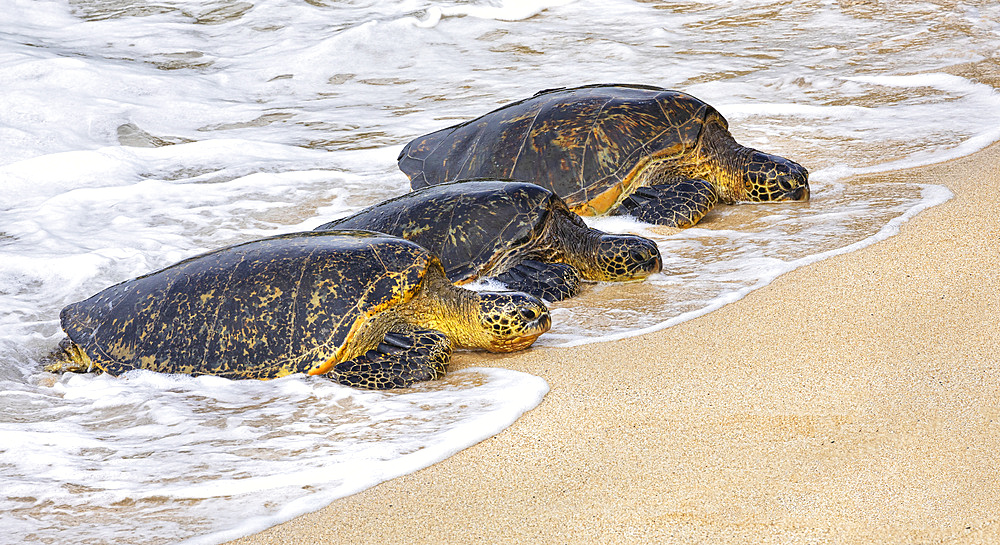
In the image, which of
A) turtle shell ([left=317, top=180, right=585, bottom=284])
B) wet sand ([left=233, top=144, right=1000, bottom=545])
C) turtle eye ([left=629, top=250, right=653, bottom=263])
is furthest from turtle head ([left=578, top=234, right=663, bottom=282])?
wet sand ([left=233, top=144, right=1000, bottom=545])

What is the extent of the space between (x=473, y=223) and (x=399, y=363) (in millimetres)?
1147

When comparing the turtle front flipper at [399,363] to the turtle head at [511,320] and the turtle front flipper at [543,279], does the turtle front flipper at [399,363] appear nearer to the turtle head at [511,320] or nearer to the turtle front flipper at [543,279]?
the turtle head at [511,320]

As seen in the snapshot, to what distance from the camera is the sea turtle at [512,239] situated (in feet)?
14.4

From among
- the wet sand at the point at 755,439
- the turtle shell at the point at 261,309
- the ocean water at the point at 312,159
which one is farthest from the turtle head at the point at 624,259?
the turtle shell at the point at 261,309

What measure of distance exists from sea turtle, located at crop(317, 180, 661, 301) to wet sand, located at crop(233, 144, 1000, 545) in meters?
0.76

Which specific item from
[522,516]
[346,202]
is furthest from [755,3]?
[522,516]

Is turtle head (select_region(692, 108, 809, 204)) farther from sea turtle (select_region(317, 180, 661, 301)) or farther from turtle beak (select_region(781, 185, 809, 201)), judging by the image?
sea turtle (select_region(317, 180, 661, 301))

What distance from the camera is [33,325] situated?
→ 14.5 feet

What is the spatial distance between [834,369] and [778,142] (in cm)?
446

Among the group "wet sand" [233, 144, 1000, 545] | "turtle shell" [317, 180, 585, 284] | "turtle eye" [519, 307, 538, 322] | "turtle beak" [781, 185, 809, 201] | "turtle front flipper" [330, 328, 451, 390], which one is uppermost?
"turtle shell" [317, 180, 585, 284]

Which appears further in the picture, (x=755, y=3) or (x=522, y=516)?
(x=755, y=3)

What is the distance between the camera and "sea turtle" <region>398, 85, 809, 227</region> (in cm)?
561

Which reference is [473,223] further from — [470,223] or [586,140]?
[586,140]

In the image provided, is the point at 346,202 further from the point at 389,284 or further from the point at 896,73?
the point at 896,73
